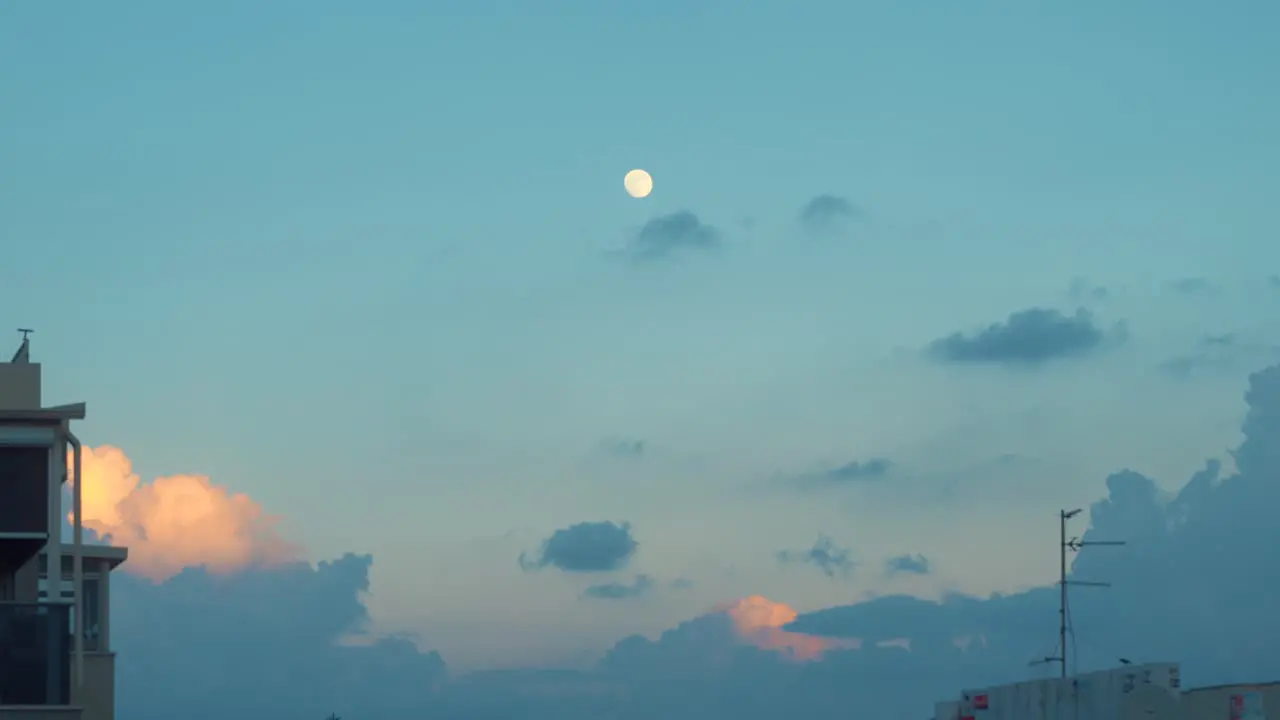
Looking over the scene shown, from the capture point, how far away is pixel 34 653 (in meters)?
32.2

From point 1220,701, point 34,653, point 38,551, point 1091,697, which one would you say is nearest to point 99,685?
point 38,551

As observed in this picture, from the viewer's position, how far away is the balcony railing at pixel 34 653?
31984 millimetres

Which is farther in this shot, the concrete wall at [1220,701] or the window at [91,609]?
the window at [91,609]

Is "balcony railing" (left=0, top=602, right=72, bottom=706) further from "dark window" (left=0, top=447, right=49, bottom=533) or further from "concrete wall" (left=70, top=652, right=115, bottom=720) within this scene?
"concrete wall" (left=70, top=652, right=115, bottom=720)

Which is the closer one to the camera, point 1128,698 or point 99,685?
point 1128,698

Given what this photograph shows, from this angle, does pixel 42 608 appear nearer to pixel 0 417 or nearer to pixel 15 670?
pixel 15 670

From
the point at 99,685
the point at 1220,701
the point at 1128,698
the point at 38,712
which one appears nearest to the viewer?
the point at 38,712

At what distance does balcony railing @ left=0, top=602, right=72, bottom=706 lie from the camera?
32.0 metres

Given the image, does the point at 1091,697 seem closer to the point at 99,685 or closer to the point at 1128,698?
the point at 1128,698

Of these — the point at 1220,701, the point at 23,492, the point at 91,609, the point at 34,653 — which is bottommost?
the point at 1220,701

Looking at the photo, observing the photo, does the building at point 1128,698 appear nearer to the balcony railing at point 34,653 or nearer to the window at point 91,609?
the balcony railing at point 34,653

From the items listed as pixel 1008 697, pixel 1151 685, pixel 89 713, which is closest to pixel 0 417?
pixel 89 713

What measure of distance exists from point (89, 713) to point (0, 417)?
12443 mm

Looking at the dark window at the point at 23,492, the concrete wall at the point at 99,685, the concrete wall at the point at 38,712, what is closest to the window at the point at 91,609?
the concrete wall at the point at 99,685
